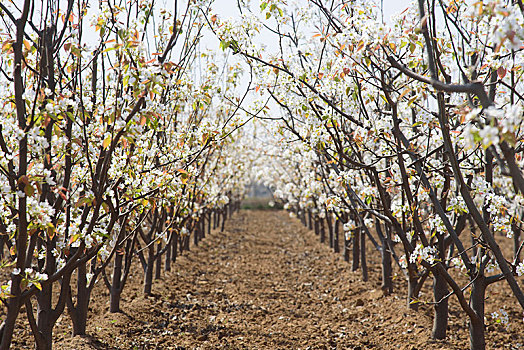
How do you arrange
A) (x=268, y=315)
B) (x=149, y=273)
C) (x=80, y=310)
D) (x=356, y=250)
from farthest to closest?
1. (x=356, y=250)
2. (x=149, y=273)
3. (x=268, y=315)
4. (x=80, y=310)

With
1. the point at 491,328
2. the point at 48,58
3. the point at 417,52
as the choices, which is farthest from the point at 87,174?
the point at 491,328

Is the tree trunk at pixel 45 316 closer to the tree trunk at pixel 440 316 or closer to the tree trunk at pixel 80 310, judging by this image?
the tree trunk at pixel 80 310

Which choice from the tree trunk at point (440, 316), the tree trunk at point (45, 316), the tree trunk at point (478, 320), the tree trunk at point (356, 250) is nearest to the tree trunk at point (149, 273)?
the tree trunk at point (45, 316)

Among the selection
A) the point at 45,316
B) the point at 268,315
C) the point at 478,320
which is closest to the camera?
the point at 45,316

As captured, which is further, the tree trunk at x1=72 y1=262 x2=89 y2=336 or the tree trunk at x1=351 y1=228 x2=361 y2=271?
the tree trunk at x1=351 y1=228 x2=361 y2=271

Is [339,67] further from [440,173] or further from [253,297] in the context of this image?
[253,297]

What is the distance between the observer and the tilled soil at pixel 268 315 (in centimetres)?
541

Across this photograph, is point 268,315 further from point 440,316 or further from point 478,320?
point 478,320

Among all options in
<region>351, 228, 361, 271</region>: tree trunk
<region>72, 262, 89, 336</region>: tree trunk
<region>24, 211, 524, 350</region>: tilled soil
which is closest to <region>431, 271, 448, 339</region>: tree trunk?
<region>24, 211, 524, 350</region>: tilled soil

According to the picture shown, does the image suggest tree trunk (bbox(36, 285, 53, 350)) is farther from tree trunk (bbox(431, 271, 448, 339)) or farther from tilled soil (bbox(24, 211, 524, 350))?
tree trunk (bbox(431, 271, 448, 339))

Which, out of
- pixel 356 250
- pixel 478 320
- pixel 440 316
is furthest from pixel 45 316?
pixel 356 250

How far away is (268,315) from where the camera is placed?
677cm

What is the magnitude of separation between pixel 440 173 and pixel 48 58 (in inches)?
149

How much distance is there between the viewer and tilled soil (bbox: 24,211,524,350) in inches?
213
